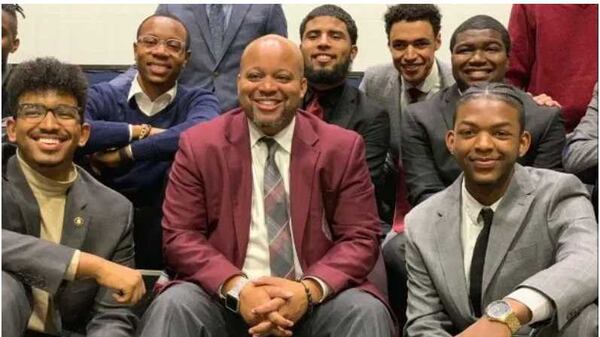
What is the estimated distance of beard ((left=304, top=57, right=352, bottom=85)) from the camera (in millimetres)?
3457

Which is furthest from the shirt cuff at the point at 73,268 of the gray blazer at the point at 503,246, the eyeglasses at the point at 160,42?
the eyeglasses at the point at 160,42

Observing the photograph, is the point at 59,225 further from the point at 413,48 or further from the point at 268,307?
the point at 413,48

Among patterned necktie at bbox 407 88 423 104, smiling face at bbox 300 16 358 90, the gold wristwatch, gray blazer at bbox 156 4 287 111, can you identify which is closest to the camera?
the gold wristwatch

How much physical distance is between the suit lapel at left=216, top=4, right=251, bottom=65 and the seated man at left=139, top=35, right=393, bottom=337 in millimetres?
1009

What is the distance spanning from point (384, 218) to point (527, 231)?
40.4 inches

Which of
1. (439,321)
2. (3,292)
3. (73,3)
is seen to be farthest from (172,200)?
(73,3)

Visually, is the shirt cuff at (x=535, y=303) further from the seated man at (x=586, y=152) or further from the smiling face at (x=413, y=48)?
the smiling face at (x=413, y=48)

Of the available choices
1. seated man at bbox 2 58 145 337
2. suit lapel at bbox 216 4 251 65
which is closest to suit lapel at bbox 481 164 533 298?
seated man at bbox 2 58 145 337

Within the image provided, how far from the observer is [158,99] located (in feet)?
11.0

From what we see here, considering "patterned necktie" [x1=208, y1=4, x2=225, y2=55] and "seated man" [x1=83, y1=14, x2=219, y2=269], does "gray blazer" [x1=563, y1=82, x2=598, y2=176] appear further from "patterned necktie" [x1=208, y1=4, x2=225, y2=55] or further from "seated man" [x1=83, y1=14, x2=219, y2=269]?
"patterned necktie" [x1=208, y1=4, x2=225, y2=55]

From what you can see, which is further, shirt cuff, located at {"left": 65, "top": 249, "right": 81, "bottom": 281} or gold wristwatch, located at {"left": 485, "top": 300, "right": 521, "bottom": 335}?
shirt cuff, located at {"left": 65, "top": 249, "right": 81, "bottom": 281}

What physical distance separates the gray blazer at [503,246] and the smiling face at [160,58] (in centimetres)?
122

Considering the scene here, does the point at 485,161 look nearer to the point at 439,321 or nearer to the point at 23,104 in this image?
the point at 439,321

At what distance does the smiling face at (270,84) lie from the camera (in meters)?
2.68
